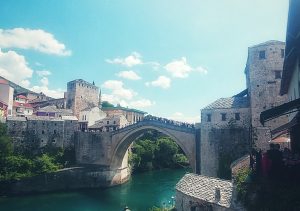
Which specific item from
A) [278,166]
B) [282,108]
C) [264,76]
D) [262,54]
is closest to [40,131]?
[264,76]

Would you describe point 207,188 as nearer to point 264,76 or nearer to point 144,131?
point 264,76

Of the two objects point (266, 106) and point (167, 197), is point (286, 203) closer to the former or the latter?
point (266, 106)

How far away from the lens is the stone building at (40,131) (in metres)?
43.2

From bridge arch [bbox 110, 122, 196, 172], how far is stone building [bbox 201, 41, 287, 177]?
4.87 meters

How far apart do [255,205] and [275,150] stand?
2.33 metres

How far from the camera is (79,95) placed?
57875mm

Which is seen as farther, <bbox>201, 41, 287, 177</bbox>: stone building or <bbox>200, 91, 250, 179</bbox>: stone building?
<bbox>200, 91, 250, 179</bbox>: stone building

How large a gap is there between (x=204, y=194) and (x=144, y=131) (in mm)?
27163

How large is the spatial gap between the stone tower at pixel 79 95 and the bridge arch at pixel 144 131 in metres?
15.2

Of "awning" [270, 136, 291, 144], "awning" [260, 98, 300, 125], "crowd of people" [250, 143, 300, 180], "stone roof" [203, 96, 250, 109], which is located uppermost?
"stone roof" [203, 96, 250, 109]

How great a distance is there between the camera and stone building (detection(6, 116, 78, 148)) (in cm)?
4319

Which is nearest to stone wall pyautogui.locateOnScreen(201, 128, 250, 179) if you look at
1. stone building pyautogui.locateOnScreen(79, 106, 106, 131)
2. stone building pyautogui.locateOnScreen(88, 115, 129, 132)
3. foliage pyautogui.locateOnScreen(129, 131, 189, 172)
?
stone building pyautogui.locateOnScreen(88, 115, 129, 132)

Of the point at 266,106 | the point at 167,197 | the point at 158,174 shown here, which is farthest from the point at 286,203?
the point at 158,174

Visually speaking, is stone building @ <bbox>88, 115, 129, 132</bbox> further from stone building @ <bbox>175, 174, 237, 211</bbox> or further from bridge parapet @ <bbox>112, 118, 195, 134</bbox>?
stone building @ <bbox>175, 174, 237, 211</bbox>
